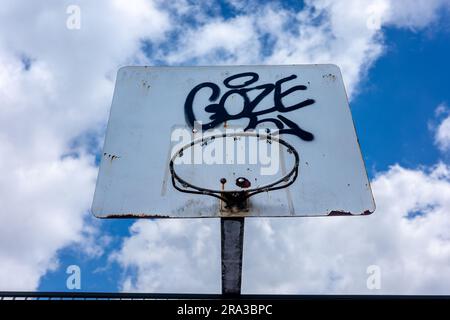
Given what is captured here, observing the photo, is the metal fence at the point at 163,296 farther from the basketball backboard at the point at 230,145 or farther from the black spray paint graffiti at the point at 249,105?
the black spray paint graffiti at the point at 249,105

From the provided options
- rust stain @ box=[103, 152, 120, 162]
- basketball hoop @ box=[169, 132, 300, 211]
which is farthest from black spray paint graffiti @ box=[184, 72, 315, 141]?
rust stain @ box=[103, 152, 120, 162]

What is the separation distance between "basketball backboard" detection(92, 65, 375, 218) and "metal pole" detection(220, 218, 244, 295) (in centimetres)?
6

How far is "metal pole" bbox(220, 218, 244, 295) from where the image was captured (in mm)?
2348

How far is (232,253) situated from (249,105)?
1.02 meters

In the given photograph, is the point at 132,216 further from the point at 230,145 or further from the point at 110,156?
the point at 230,145

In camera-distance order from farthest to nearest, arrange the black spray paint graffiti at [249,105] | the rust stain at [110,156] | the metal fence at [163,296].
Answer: the black spray paint graffiti at [249,105] → the rust stain at [110,156] → the metal fence at [163,296]

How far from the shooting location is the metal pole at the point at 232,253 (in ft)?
7.70

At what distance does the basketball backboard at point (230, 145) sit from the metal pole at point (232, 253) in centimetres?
6

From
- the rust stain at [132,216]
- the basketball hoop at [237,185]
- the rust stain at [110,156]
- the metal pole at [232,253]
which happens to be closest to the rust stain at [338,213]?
the basketball hoop at [237,185]

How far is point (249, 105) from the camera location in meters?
2.95

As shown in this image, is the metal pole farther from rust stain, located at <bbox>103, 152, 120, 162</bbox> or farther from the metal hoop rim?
rust stain, located at <bbox>103, 152, 120, 162</bbox>

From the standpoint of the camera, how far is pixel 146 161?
2.67m
